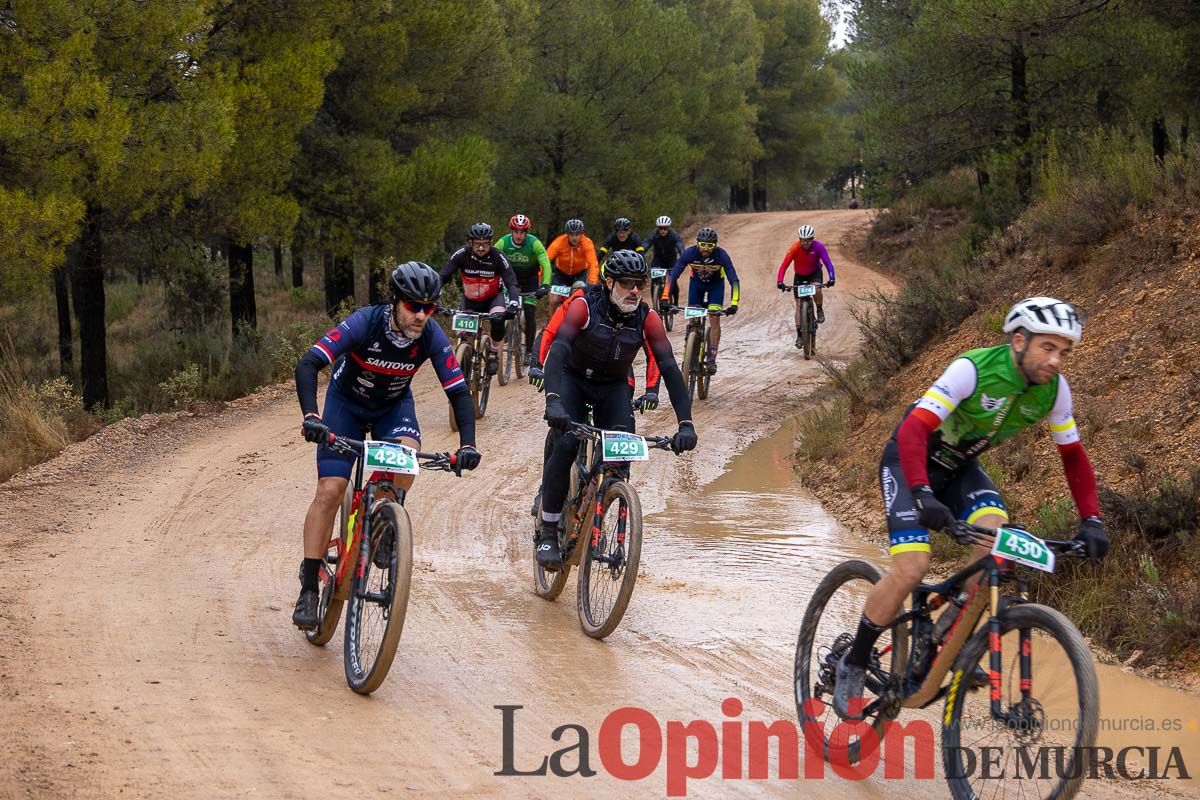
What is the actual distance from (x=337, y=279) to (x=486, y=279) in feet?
32.5

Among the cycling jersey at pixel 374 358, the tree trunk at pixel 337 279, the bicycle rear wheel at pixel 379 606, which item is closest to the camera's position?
the bicycle rear wheel at pixel 379 606

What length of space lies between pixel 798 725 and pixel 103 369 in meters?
15.3

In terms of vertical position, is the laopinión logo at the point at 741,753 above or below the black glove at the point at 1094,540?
below

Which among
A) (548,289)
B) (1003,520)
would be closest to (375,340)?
(1003,520)

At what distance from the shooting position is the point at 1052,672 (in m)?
4.41

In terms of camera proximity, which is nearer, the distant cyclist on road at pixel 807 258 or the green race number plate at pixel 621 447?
the green race number plate at pixel 621 447

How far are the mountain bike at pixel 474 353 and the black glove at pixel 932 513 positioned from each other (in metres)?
9.67

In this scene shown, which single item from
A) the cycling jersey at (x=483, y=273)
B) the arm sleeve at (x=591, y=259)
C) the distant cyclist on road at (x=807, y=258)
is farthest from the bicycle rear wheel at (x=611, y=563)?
the distant cyclist on road at (x=807, y=258)

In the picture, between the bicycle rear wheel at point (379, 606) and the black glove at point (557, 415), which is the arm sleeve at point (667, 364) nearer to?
the black glove at point (557, 415)

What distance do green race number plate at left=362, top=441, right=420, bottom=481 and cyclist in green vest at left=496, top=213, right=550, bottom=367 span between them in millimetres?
9500

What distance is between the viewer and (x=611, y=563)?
24.1 ft

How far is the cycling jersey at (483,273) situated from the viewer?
47.3ft

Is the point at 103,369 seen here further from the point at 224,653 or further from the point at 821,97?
the point at 821,97

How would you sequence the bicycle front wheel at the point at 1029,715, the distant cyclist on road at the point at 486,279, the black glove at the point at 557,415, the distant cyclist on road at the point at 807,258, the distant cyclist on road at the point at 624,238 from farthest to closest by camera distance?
the distant cyclist on road at the point at 807,258
the distant cyclist on road at the point at 624,238
the distant cyclist on road at the point at 486,279
the black glove at the point at 557,415
the bicycle front wheel at the point at 1029,715
